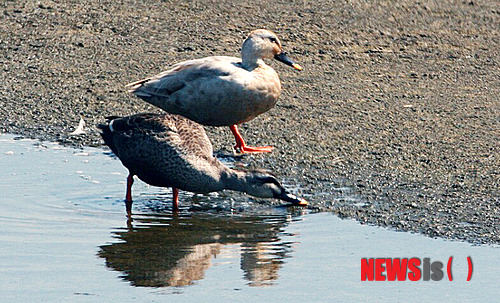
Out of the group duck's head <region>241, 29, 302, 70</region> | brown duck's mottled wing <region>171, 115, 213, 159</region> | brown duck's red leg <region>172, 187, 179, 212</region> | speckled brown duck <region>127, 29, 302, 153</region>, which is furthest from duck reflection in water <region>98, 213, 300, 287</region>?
duck's head <region>241, 29, 302, 70</region>

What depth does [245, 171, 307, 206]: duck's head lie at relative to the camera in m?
7.87

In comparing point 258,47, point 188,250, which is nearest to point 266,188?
point 188,250

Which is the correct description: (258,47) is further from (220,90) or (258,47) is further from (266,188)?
(266,188)

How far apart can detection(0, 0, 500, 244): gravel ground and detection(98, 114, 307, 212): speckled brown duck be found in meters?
0.55

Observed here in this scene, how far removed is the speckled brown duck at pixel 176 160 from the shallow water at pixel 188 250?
0.19 metres

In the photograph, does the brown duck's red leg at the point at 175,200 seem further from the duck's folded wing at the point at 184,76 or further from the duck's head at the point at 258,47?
the duck's head at the point at 258,47

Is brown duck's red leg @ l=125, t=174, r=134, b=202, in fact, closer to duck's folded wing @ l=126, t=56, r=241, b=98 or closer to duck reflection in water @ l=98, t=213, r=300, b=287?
duck reflection in water @ l=98, t=213, r=300, b=287

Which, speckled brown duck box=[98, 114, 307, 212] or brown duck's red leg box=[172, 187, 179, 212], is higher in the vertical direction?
speckled brown duck box=[98, 114, 307, 212]

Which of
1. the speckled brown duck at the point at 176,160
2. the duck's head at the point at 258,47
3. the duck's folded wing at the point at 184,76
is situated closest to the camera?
the speckled brown duck at the point at 176,160

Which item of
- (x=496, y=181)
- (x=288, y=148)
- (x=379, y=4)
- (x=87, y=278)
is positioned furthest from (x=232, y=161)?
(x=379, y=4)

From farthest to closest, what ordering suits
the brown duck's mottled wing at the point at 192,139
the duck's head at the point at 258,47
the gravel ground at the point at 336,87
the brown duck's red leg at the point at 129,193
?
1. the duck's head at the point at 258,47
2. the gravel ground at the point at 336,87
3. the brown duck's red leg at the point at 129,193
4. the brown duck's mottled wing at the point at 192,139

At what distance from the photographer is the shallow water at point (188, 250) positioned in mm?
6051

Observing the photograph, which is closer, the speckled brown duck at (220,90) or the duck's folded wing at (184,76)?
the speckled brown duck at (220,90)

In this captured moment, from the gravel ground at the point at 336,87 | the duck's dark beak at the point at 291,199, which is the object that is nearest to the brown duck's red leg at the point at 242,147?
the gravel ground at the point at 336,87
